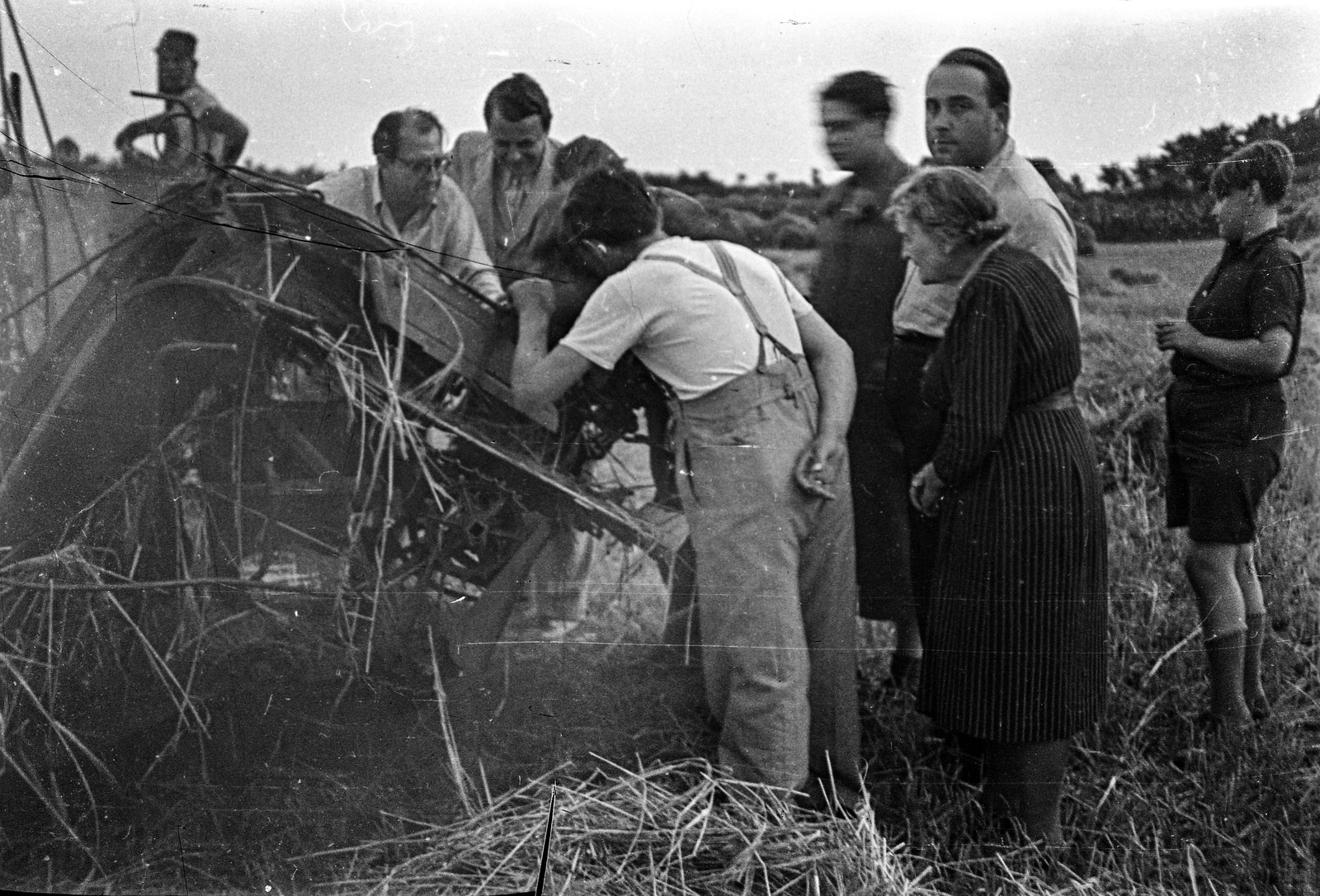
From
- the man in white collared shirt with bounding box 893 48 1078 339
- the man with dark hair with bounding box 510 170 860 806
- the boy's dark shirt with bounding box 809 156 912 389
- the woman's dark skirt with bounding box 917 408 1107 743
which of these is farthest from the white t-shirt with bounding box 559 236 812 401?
the woman's dark skirt with bounding box 917 408 1107 743

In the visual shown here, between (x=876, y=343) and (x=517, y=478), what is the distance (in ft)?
3.14

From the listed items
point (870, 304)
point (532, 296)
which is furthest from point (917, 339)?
point (532, 296)

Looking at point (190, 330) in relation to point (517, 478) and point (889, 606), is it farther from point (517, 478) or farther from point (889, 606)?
point (889, 606)

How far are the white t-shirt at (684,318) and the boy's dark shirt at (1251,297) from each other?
104 centimetres

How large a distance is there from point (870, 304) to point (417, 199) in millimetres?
1148

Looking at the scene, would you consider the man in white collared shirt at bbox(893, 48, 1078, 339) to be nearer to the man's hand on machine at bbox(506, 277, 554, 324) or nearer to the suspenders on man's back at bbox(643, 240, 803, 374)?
the suspenders on man's back at bbox(643, 240, 803, 374)

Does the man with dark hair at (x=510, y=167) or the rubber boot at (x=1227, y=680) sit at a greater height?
the man with dark hair at (x=510, y=167)

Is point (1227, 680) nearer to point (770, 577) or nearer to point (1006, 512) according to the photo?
point (1006, 512)

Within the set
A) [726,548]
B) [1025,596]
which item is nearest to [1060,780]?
[1025,596]

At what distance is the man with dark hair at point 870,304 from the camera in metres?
3.05

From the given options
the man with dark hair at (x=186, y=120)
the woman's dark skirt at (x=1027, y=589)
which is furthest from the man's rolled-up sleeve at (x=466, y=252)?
the woman's dark skirt at (x=1027, y=589)

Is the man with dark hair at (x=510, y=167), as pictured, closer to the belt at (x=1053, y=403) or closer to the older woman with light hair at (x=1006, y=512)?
the older woman with light hair at (x=1006, y=512)

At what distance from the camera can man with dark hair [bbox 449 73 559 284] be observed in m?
3.05

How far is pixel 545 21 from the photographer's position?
3.05m
